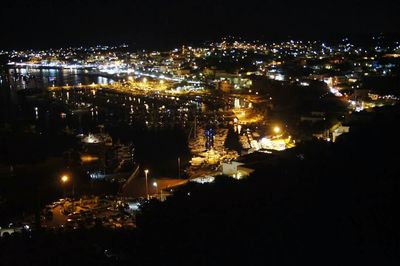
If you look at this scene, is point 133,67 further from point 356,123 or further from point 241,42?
point 356,123

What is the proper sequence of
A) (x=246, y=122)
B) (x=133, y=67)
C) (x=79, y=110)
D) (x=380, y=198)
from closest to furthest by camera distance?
(x=380, y=198)
(x=246, y=122)
(x=79, y=110)
(x=133, y=67)

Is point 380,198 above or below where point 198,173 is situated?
above

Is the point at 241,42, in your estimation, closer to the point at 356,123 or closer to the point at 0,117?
the point at 0,117

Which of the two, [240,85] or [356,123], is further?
[240,85]

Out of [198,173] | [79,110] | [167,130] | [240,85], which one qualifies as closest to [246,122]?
A: [167,130]

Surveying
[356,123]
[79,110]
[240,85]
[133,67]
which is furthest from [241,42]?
[356,123]

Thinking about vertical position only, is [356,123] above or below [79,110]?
above

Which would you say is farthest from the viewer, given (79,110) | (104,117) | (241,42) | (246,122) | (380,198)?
(241,42)

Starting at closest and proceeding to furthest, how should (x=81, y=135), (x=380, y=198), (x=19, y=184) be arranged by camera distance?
(x=380, y=198), (x=19, y=184), (x=81, y=135)

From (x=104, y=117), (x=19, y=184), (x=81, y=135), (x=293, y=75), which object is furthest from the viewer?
(x=293, y=75)
